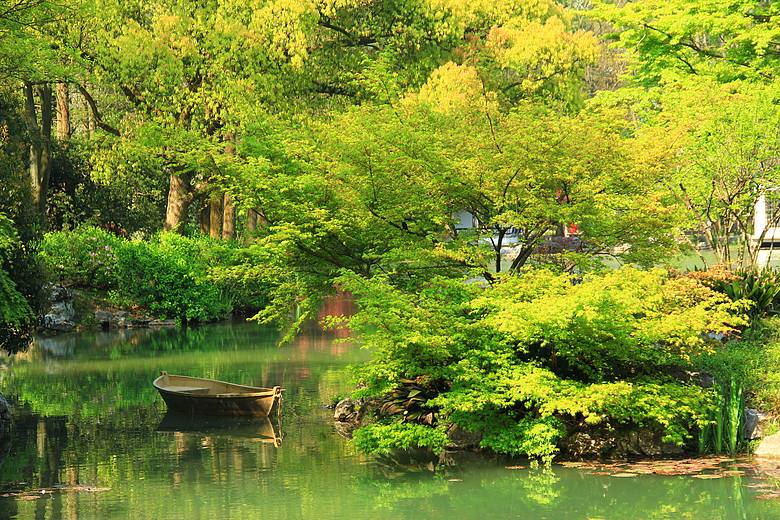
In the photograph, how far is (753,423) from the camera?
51.3 ft

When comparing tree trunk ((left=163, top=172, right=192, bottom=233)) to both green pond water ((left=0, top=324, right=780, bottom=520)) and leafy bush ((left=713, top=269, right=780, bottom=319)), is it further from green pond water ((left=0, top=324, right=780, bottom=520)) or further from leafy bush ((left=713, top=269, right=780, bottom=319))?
leafy bush ((left=713, top=269, right=780, bottom=319))

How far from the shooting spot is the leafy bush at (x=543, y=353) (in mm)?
15164

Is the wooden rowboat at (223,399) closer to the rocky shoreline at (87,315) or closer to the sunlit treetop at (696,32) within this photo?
the sunlit treetop at (696,32)

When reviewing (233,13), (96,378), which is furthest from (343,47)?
(96,378)

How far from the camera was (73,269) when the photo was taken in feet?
128

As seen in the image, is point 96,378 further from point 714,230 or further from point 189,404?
point 714,230

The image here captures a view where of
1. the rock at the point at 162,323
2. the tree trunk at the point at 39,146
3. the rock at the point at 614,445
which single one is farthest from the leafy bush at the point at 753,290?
the tree trunk at the point at 39,146

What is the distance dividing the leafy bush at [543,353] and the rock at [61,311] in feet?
75.1

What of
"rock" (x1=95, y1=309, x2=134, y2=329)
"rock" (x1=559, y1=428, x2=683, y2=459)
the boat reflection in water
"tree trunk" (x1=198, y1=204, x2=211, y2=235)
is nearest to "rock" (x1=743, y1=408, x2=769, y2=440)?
"rock" (x1=559, y1=428, x2=683, y2=459)

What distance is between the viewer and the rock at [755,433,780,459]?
1520 cm

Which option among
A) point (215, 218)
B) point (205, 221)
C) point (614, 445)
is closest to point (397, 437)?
point (614, 445)

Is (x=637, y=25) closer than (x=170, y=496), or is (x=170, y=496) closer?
(x=170, y=496)

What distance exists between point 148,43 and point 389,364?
23780mm

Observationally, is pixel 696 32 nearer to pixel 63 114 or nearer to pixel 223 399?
pixel 223 399
